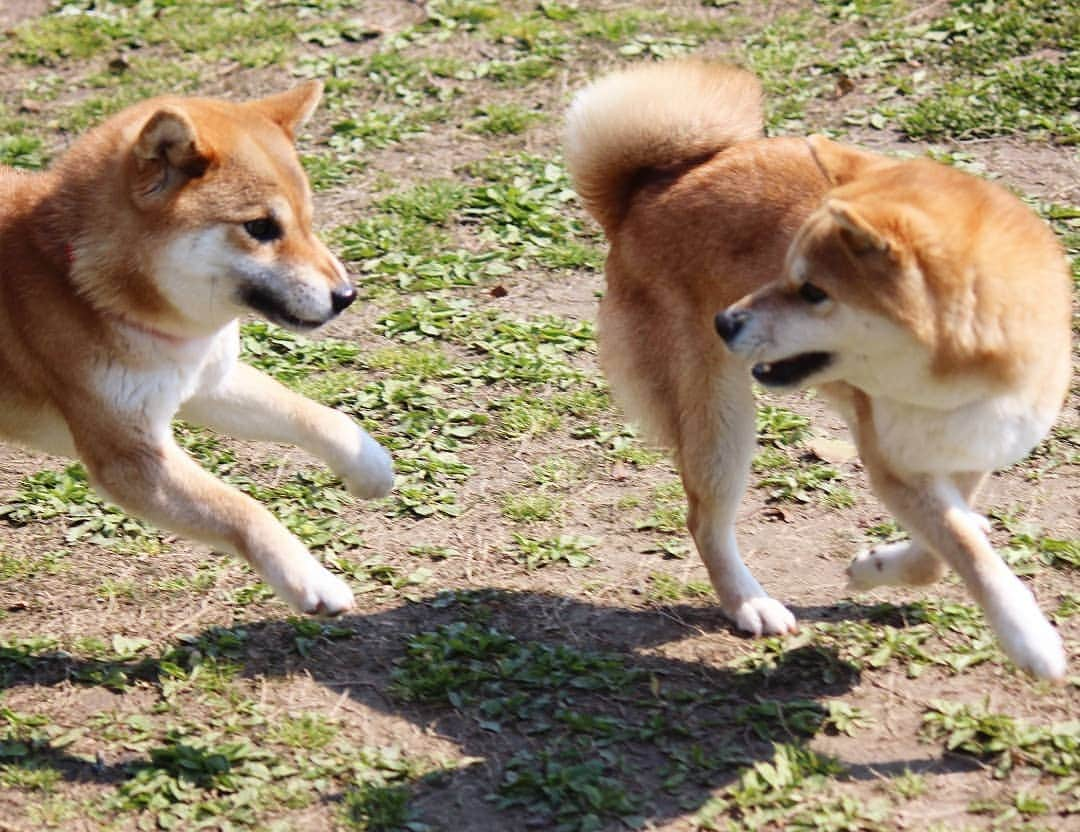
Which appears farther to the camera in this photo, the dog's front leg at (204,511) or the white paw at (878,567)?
the white paw at (878,567)

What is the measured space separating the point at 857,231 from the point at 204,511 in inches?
70.9

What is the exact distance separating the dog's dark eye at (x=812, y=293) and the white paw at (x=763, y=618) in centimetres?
91

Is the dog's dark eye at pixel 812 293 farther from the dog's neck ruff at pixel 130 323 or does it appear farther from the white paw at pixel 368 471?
the dog's neck ruff at pixel 130 323

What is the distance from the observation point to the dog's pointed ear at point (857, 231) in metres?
3.53

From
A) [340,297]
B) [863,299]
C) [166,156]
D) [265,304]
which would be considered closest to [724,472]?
[863,299]

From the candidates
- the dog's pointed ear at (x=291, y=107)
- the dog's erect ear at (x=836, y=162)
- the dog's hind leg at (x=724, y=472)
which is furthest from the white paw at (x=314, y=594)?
the dog's erect ear at (x=836, y=162)

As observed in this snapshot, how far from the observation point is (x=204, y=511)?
3.94 meters

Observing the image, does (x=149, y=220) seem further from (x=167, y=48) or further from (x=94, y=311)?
(x=167, y=48)

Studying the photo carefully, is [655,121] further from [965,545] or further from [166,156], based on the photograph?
[965,545]

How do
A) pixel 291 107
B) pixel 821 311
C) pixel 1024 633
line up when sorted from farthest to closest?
pixel 291 107 < pixel 821 311 < pixel 1024 633

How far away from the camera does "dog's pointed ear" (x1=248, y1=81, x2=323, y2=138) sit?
14.4ft

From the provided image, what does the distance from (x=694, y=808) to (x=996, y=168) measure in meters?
3.97

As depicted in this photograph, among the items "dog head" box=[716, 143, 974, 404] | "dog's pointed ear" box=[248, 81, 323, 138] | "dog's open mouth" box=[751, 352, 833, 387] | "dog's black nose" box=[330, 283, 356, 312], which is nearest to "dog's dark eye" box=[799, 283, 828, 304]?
"dog head" box=[716, 143, 974, 404]

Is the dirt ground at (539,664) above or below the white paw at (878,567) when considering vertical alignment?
below
